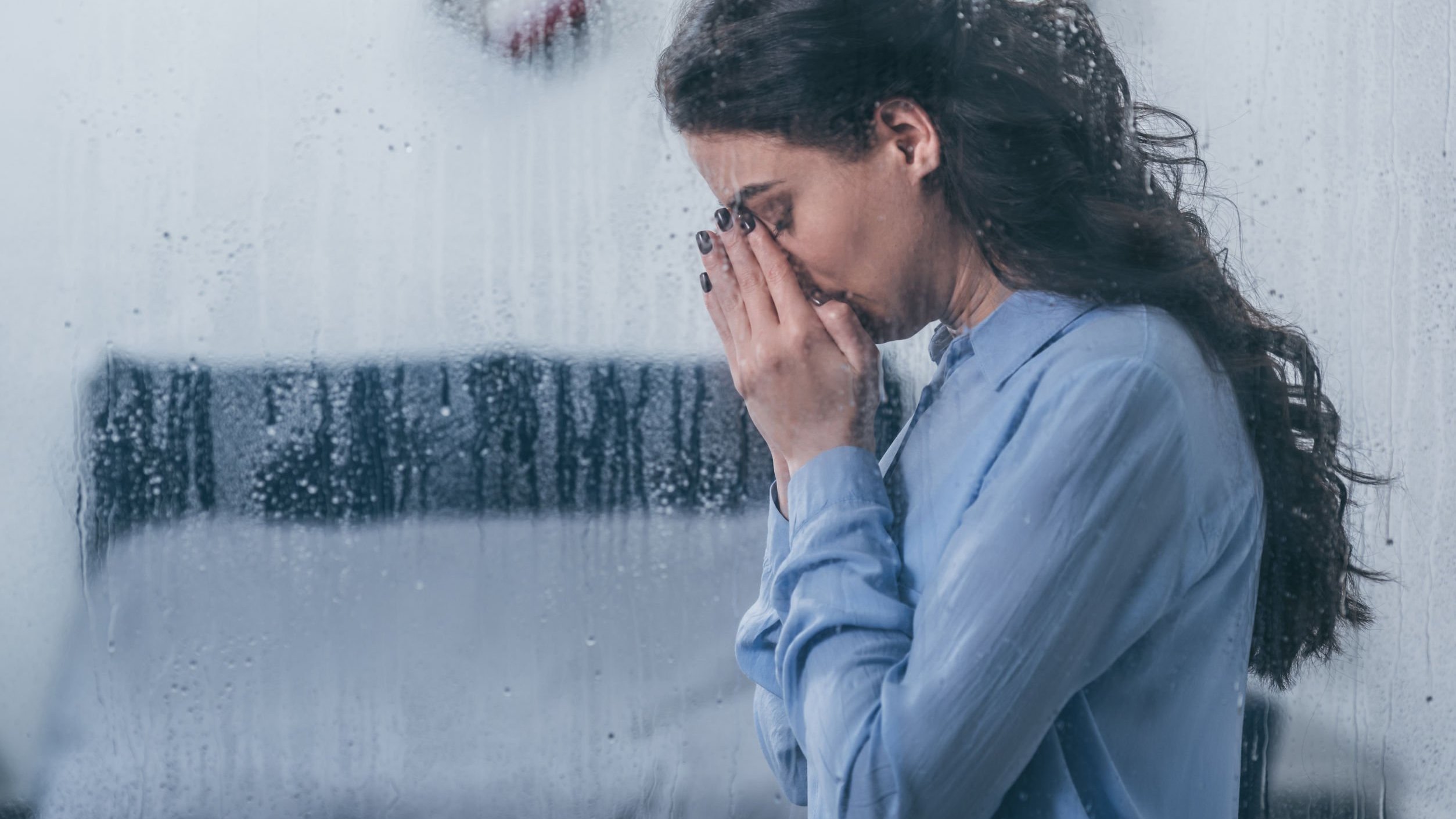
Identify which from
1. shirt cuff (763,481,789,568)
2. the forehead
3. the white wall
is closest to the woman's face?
the forehead

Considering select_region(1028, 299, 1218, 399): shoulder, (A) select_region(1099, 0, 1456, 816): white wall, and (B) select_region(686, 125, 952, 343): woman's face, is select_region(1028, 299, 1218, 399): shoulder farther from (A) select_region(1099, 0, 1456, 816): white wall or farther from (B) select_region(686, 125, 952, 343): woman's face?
(A) select_region(1099, 0, 1456, 816): white wall

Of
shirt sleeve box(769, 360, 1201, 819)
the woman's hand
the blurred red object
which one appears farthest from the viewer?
the blurred red object

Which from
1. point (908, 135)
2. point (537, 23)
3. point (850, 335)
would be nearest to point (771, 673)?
point (850, 335)

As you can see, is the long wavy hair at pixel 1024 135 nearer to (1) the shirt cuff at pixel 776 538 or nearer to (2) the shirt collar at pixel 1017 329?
(2) the shirt collar at pixel 1017 329

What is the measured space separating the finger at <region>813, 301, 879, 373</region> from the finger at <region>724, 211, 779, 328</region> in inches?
1.2

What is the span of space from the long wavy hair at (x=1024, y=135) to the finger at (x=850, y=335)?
0.26 ft

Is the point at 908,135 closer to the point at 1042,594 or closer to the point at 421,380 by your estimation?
the point at 1042,594

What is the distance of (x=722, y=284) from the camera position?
0.59 m

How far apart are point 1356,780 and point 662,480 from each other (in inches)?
22.5

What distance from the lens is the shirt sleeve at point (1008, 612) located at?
16.4 inches

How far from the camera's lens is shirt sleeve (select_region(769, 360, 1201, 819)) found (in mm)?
416

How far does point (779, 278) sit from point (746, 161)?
2.6 inches

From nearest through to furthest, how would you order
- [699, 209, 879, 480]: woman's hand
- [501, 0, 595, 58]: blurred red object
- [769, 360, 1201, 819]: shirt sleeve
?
1. [769, 360, 1201, 819]: shirt sleeve
2. [699, 209, 879, 480]: woman's hand
3. [501, 0, 595, 58]: blurred red object

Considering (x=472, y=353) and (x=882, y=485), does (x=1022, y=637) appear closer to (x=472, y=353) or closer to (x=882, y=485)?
(x=882, y=485)
